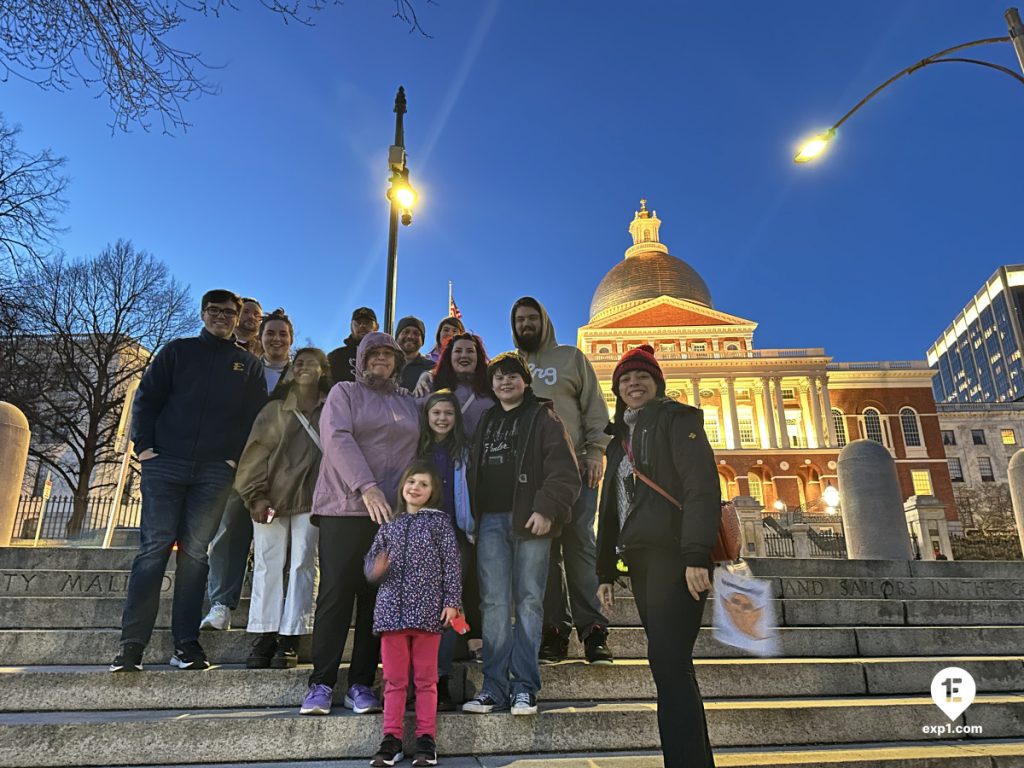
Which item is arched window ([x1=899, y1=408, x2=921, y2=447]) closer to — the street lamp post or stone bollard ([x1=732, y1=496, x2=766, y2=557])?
stone bollard ([x1=732, y1=496, x2=766, y2=557])

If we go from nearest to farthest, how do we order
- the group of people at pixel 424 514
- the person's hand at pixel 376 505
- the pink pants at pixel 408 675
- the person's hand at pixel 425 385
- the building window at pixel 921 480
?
the group of people at pixel 424 514 → the pink pants at pixel 408 675 → the person's hand at pixel 376 505 → the person's hand at pixel 425 385 → the building window at pixel 921 480

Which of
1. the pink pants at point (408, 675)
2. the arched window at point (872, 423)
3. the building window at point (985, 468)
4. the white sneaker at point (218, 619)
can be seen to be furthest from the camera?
the building window at point (985, 468)

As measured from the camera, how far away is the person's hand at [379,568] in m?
3.77

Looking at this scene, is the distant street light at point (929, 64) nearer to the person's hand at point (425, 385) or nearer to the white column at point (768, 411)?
the person's hand at point (425, 385)

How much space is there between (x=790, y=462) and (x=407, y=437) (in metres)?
51.9

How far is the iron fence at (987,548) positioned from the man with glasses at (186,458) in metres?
36.0

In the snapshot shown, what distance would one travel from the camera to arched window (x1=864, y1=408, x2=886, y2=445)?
54.6 m

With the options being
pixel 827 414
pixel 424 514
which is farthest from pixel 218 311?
pixel 827 414

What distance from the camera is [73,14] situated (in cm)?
392

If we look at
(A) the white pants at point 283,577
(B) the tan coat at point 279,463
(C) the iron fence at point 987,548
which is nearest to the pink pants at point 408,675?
(A) the white pants at point 283,577

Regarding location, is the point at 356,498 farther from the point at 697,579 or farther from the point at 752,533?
the point at 752,533

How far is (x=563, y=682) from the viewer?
14.3ft

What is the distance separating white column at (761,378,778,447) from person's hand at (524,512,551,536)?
5330 cm

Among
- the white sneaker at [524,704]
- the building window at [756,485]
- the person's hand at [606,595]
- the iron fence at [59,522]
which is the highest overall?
the building window at [756,485]
